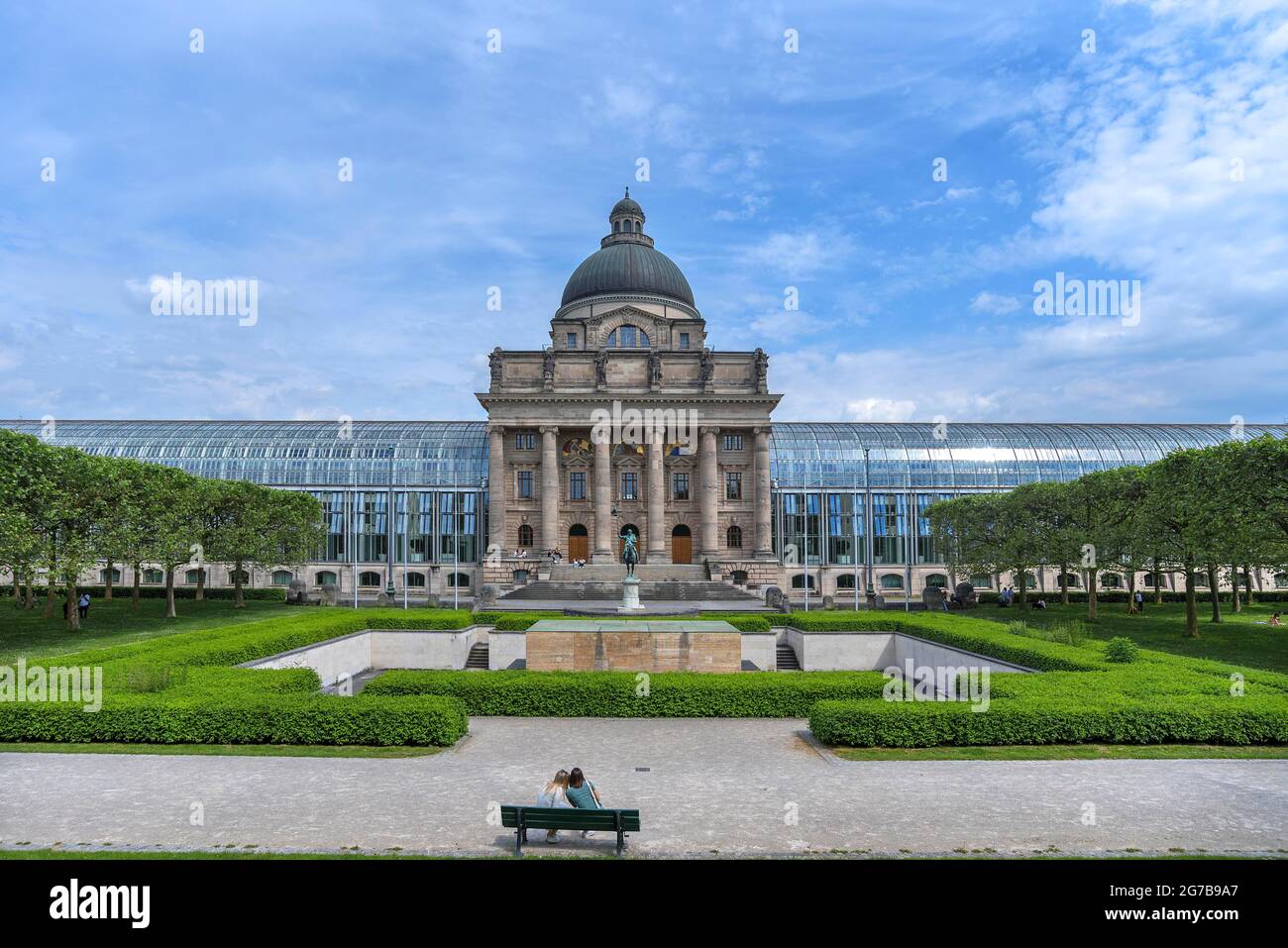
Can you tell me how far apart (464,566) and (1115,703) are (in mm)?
67690

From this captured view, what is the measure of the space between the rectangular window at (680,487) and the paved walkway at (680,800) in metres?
58.1

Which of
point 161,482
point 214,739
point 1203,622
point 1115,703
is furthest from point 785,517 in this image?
point 214,739

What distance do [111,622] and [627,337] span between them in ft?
165

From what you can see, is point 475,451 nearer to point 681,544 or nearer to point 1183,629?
point 681,544

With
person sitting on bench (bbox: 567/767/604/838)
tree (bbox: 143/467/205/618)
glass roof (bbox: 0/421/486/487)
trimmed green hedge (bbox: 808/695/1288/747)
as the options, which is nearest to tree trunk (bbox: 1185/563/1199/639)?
trimmed green hedge (bbox: 808/695/1288/747)

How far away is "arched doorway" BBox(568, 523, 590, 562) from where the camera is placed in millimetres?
75812

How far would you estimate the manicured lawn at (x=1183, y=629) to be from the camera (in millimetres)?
33581

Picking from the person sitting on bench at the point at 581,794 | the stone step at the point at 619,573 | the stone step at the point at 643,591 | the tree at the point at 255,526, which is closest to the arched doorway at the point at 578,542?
the stone step at the point at 619,573

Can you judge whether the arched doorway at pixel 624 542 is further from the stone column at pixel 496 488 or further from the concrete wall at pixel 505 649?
the concrete wall at pixel 505 649

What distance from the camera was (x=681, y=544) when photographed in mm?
76375

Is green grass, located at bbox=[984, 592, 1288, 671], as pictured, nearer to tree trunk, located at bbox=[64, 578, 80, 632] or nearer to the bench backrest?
the bench backrest

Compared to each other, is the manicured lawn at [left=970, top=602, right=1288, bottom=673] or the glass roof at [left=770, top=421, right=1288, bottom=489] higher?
the glass roof at [left=770, top=421, right=1288, bottom=489]

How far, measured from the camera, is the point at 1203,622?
4769 cm

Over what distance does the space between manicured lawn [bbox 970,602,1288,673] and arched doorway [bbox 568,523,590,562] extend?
36317 mm
